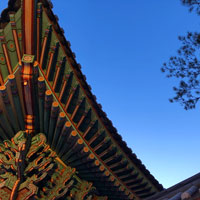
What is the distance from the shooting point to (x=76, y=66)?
576 centimetres

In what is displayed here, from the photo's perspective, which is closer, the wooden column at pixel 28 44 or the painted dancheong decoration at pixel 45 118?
the wooden column at pixel 28 44

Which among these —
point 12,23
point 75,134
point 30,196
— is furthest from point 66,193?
point 12,23

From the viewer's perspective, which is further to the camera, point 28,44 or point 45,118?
point 45,118

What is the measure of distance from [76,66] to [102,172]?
10.1 feet

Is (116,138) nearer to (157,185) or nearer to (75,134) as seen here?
(75,134)

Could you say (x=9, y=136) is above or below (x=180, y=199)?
above

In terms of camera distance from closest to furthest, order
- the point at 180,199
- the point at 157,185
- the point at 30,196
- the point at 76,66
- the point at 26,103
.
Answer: the point at 180,199
the point at 30,196
the point at 26,103
the point at 76,66
the point at 157,185

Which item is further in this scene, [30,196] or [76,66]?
[76,66]

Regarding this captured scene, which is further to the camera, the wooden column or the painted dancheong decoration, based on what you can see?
the painted dancheong decoration

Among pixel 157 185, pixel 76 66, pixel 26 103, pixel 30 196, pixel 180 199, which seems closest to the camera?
pixel 180 199

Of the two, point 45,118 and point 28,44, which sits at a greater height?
point 28,44

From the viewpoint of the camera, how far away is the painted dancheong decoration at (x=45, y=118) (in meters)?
5.03

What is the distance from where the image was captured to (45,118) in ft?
18.4

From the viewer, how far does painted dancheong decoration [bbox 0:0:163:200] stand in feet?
16.5
